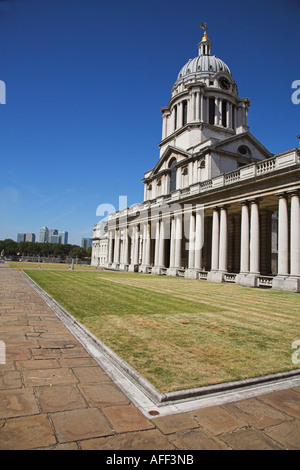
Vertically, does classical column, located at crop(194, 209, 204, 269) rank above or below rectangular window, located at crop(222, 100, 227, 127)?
below

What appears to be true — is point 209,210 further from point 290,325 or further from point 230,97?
point 230,97

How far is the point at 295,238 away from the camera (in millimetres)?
19656

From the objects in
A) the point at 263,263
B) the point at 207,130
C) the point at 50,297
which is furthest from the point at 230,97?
the point at 50,297

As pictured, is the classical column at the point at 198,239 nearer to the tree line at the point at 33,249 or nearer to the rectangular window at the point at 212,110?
the rectangular window at the point at 212,110

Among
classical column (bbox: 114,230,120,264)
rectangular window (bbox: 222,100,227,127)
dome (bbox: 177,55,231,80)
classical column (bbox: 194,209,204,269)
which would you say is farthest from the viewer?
classical column (bbox: 114,230,120,264)

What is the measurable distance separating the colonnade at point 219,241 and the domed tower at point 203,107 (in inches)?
488

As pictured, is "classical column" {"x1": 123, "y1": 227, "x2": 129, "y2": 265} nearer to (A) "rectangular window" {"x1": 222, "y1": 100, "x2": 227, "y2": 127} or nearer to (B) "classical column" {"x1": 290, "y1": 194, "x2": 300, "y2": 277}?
(A) "rectangular window" {"x1": 222, "y1": 100, "x2": 227, "y2": 127}

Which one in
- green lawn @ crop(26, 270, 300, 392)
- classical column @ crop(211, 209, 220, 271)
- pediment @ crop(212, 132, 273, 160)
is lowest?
green lawn @ crop(26, 270, 300, 392)

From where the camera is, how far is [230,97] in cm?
4866

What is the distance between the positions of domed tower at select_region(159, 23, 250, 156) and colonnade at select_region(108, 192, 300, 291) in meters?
12.4

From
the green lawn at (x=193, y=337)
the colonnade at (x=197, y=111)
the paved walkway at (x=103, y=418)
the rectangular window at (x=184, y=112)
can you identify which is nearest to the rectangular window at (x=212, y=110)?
the colonnade at (x=197, y=111)

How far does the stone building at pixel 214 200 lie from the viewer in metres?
21.4

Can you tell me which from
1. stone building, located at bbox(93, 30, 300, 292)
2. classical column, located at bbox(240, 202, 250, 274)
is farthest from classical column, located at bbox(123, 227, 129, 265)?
classical column, located at bbox(240, 202, 250, 274)

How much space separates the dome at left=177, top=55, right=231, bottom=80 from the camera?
2045 inches
